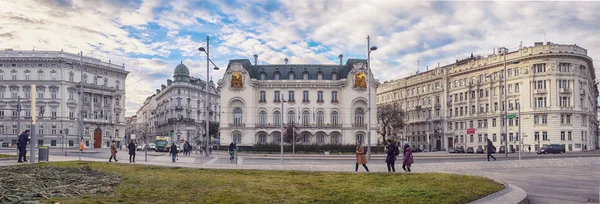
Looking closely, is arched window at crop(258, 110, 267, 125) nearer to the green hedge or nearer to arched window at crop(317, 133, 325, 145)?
arched window at crop(317, 133, 325, 145)

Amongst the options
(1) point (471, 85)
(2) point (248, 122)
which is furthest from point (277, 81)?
(1) point (471, 85)

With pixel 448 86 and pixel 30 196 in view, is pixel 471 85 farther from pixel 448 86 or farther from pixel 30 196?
pixel 30 196

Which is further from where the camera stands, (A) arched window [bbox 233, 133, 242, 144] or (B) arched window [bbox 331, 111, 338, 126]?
(B) arched window [bbox 331, 111, 338, 126]

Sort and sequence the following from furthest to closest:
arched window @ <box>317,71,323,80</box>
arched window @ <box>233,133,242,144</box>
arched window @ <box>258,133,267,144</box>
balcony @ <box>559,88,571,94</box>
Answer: arched window @ <box>317,71,323,80</box>, arched window @ <box>258,133,267,144</box>, arched window @ <box>233,133,242,144</box>, balcony @ <box>559,88,571,94</box>

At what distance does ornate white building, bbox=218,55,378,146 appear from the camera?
79.8 meters

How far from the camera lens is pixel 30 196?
11.3 m

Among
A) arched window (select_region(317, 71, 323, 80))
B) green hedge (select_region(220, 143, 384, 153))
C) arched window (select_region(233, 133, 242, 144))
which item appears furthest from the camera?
arched window (select_region(317, 71, 323, 80))

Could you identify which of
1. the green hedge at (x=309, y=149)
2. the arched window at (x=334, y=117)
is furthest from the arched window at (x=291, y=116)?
the green hedge at (x=309, y=149)

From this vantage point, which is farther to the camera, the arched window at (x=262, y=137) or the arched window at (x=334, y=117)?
the arched window at (x=334, y=117)

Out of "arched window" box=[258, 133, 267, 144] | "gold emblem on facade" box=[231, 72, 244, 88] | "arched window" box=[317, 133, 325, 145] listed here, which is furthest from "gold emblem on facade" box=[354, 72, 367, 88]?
"gold emblem on facade" box=[231, 72, 244, 88]

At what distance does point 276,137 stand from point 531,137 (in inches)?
1660

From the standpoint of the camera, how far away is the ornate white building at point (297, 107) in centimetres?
7975

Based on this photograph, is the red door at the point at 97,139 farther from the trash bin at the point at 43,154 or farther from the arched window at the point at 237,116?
the trash bin at the point at 43,154

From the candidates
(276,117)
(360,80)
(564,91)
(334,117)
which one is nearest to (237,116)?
(276,117)
